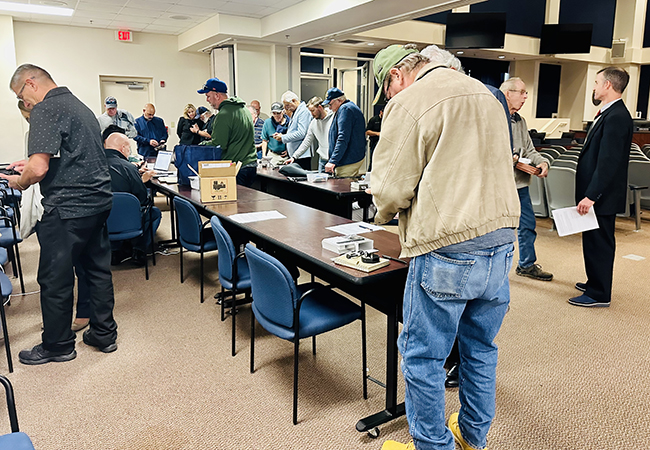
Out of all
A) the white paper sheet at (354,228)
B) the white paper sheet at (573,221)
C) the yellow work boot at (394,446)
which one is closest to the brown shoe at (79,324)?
the white paper sheet at (354,228)

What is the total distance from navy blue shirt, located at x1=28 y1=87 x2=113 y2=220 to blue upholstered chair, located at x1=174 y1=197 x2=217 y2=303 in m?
0.79

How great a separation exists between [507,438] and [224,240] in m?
1.68

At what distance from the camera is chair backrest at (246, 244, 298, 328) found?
2.04 m

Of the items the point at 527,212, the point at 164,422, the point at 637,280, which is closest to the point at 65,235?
the point at 164,422

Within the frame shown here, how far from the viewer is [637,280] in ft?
13.5

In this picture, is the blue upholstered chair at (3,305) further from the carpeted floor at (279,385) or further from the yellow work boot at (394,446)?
the yellow work boot at (394,446)

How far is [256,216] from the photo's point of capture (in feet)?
10.3

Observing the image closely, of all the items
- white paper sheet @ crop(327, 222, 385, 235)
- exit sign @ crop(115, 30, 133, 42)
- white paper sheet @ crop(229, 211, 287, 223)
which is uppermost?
exit sign @ crop(115, 30, 133, 42)

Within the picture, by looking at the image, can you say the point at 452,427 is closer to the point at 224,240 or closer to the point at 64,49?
the point at 224,240

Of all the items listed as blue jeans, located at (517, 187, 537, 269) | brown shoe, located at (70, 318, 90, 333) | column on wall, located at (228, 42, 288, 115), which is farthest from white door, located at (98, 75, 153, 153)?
blue jeans, located at (517, 187, 537, 269)

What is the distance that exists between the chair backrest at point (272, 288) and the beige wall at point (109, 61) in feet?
27.3

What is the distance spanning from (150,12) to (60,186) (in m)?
6.41

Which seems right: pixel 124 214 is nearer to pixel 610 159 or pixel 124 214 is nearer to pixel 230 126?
pixel 230 126

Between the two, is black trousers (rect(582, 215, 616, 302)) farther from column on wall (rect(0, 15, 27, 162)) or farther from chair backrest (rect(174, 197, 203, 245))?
column on wall (rect(0, 15, 27, 162))
